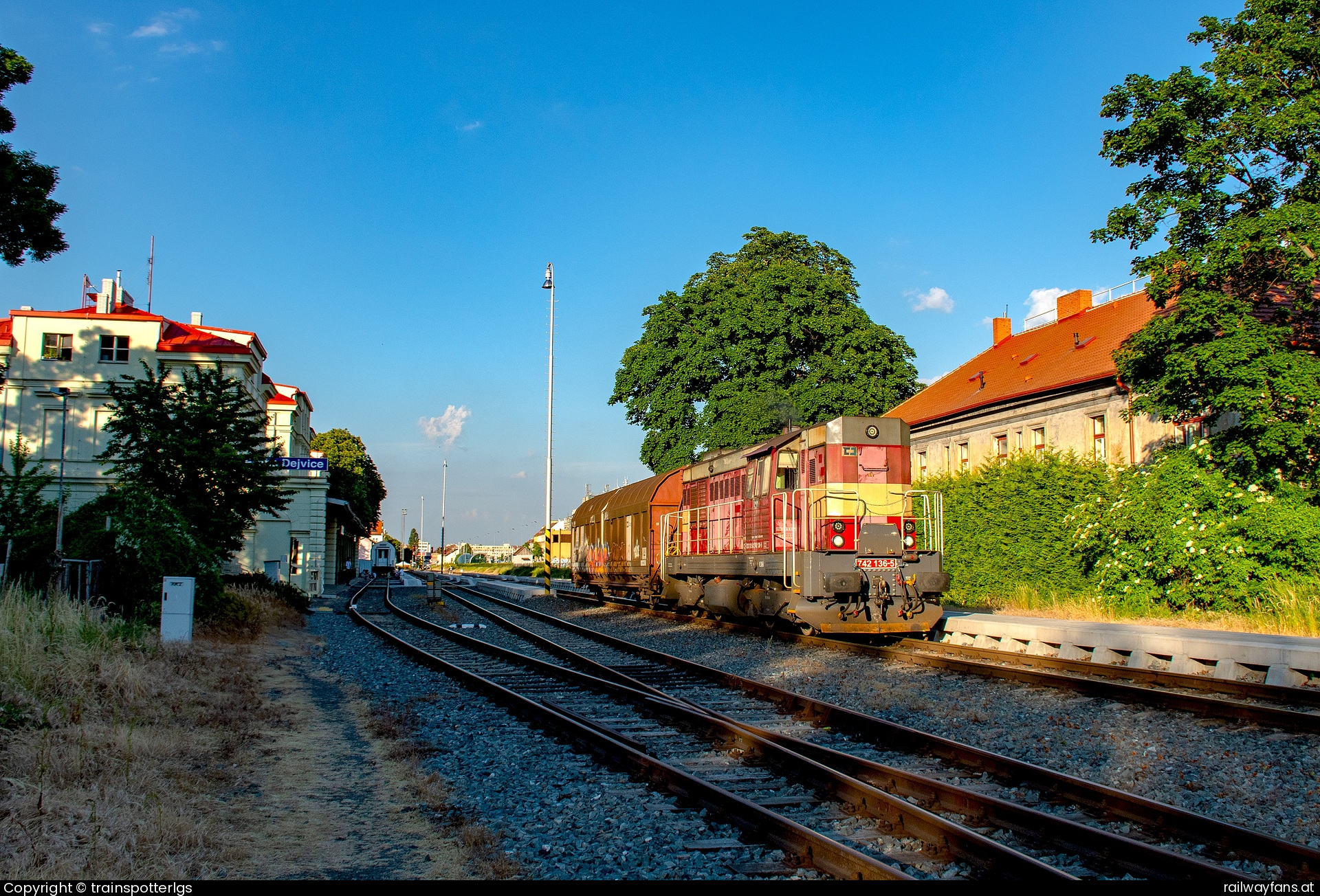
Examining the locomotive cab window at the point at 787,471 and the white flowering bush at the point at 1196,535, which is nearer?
Answer: the locomotive cab window at the point at 787,471

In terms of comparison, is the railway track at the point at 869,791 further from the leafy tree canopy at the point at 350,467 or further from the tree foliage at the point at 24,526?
the leafy tree canopy at the point at 350,467

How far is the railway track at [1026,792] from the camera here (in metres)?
4.93

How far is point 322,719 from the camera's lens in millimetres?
9906

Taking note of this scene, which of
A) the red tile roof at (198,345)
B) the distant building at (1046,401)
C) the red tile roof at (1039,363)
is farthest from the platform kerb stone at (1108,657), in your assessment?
the red tile roof at (198,345)

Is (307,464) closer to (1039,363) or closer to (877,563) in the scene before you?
(877,563)

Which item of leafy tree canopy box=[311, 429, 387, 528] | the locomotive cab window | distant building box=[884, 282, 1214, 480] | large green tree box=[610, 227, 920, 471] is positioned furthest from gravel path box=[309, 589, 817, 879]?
leafy tree canopy box=[311, 429, 387, 528]

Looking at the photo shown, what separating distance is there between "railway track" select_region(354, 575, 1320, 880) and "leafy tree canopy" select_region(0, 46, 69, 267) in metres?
14.2

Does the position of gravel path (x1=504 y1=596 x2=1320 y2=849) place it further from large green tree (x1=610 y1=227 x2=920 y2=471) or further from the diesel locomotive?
large green tree (x1=610 y1=227 x2=920 y2=471)

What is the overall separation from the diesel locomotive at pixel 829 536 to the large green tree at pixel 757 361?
16.3 meters

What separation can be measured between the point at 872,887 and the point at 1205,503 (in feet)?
58.5

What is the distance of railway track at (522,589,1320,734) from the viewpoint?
8.66 meters

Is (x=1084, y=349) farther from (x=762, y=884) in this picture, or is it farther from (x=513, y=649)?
(x=762, y=884)

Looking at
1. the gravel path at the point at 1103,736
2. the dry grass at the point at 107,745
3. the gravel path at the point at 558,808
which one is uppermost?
the dry grass at the point at 107,745

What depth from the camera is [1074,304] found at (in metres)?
36.9
